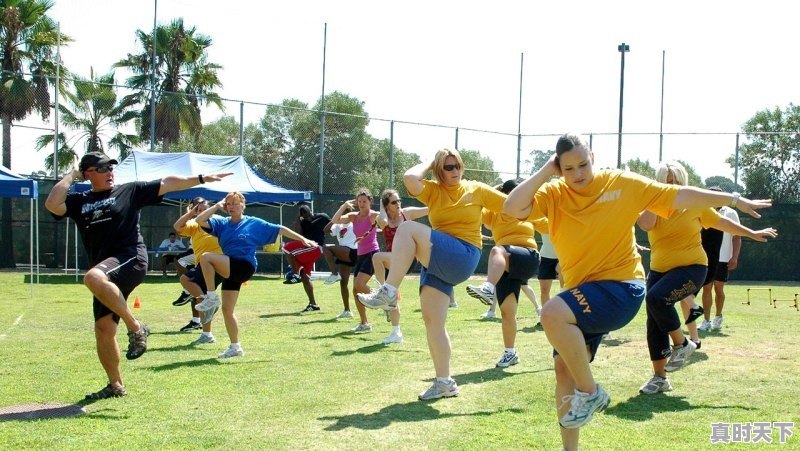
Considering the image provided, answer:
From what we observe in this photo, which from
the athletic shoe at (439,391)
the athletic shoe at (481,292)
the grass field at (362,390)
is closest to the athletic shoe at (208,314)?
the grass field at (362,390)

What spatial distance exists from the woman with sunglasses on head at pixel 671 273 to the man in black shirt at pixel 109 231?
12.5 ft

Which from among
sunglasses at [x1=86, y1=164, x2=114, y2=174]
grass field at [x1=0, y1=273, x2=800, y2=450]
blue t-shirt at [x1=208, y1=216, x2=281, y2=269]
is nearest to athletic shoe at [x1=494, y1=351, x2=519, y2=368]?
grass field at [x1=0, y1=273, x2=800, y2=450]

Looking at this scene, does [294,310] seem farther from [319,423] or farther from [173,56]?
[173,56]

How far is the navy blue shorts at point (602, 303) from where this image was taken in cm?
463

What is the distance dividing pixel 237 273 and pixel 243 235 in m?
0.50

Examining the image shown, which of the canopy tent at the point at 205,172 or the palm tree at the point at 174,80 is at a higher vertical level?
the palm tree at the point at 174,80

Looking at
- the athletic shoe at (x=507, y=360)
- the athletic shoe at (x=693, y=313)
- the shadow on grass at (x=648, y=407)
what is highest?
the athletic shoe at (x=693, y=313)

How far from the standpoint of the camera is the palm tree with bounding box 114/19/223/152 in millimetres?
26656

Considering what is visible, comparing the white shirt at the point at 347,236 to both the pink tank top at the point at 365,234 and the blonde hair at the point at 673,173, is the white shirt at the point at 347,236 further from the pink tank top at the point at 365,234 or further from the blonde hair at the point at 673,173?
the blonde hair at the point at 673,173

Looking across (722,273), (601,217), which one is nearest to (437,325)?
(601,217)

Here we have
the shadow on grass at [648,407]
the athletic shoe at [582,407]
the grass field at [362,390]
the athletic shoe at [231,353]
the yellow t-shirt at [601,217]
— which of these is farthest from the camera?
the athletic shoe at [231,353]

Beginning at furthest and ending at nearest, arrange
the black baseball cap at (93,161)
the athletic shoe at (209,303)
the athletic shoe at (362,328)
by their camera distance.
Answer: the athletic shoe at (362,328) < the athletic shoe at (209,303) < the black baseball cap at (93,161)

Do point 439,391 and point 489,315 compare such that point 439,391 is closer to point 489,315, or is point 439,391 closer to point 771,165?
point 489,315

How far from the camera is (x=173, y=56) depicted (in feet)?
101
